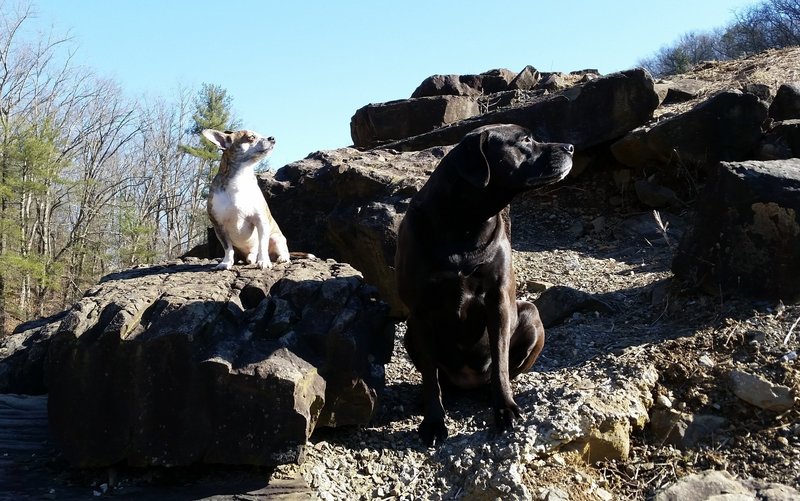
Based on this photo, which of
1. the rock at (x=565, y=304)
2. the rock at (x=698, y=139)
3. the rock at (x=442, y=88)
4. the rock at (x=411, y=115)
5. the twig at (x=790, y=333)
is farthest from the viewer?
the rock at (x=442, y=88)

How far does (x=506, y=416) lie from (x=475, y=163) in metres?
1.38

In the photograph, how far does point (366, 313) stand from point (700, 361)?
1987mm

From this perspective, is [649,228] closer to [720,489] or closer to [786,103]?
[786,103]

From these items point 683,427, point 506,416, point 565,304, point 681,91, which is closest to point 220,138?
point 506,416

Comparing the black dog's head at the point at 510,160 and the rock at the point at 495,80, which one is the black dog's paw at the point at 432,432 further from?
the rock at the point at 495,80

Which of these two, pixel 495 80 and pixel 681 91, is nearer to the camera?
pixel 681 91

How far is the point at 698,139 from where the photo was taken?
7430 millimetres

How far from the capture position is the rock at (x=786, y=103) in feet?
24.7

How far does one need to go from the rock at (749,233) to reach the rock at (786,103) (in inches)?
116

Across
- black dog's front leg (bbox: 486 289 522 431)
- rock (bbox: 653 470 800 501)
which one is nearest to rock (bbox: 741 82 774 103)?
black dog's front leg (bbox: 486 289 522 431)

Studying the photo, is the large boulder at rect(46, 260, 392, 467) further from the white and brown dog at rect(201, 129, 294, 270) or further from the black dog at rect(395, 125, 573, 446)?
the white and brown dog at rect(201, 129, 294, 270)

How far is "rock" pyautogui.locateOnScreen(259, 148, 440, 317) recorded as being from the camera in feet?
19.0

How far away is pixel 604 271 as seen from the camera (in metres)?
6.55

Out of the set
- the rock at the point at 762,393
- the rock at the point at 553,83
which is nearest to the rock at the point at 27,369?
the rock at the point at 762,393
